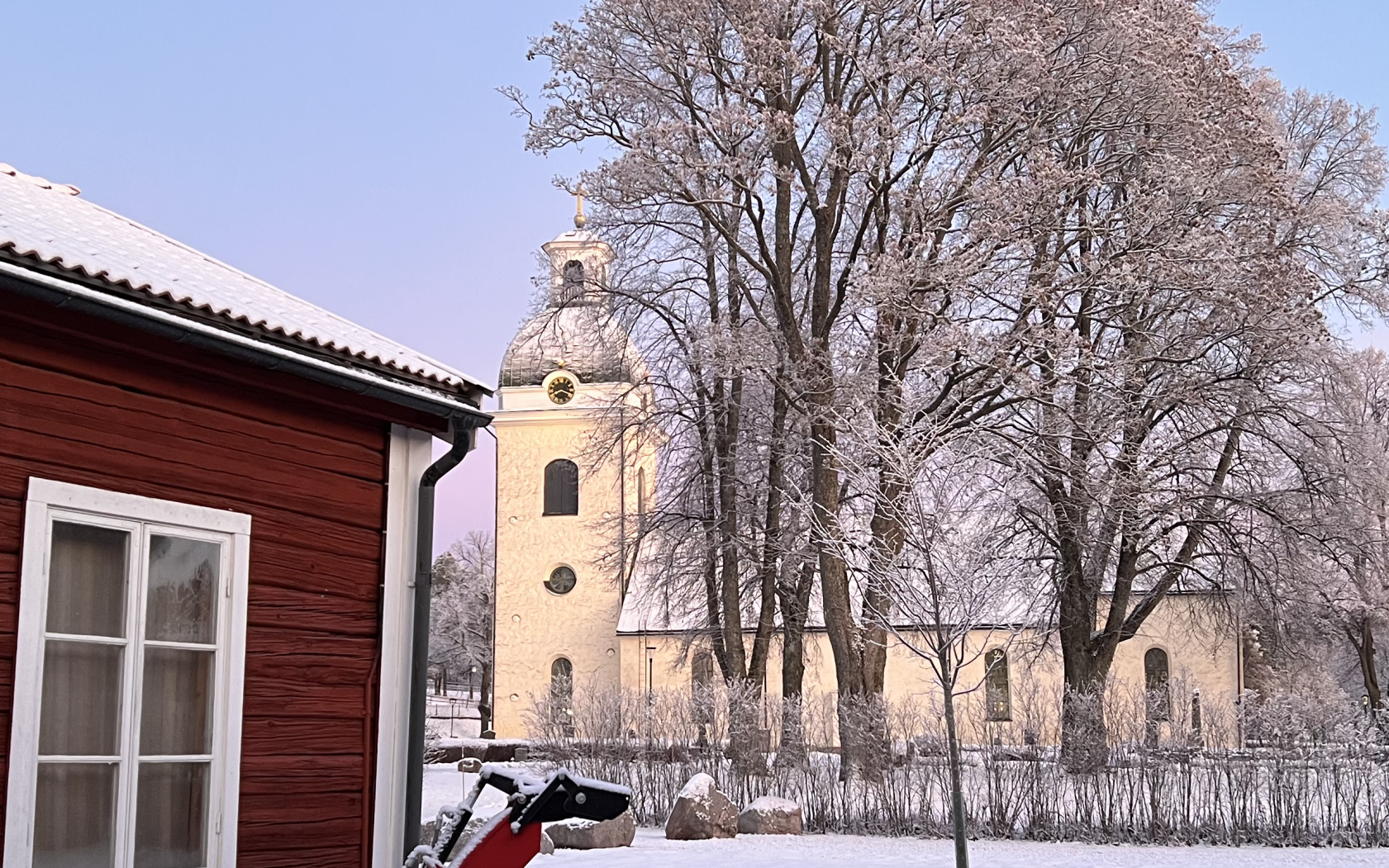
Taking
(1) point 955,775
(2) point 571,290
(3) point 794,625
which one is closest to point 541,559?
(2) point 571,290

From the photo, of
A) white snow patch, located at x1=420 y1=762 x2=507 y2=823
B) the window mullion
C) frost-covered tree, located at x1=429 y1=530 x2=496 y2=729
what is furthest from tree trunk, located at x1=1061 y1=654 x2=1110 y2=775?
frost-covered tree, located at x1=429 y1=530 x2=496 y2=729

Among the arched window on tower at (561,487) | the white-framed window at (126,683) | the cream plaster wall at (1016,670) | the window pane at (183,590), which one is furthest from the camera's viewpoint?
Answer: the arched window on tower at (561,487)

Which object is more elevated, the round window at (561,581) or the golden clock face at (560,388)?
the golden clock face at (560,388)

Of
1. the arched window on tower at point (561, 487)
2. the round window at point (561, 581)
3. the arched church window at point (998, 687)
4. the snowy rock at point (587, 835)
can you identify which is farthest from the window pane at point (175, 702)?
the arched window on tower at point (561, 487)

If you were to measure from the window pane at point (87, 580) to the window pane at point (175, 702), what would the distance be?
25 centimetres

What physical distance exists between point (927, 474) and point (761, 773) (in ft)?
14.9

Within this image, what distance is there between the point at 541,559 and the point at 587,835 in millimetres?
25608

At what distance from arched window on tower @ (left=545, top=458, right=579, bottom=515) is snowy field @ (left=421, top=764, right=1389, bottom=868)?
24463mm

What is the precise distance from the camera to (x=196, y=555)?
5.94 meters

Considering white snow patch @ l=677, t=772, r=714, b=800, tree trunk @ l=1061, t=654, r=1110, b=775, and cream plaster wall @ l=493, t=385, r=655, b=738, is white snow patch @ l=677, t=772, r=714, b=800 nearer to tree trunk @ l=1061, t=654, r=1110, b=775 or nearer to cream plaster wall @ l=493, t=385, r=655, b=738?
tree trunk @ l=1061, t=654, r=1110, b=775

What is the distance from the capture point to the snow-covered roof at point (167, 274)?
5.41 metres

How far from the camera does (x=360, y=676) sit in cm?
668

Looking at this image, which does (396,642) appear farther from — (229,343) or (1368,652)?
(1368,652)

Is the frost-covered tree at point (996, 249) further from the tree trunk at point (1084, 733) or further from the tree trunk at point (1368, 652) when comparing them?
the tree trunk at point (1368, 652)
